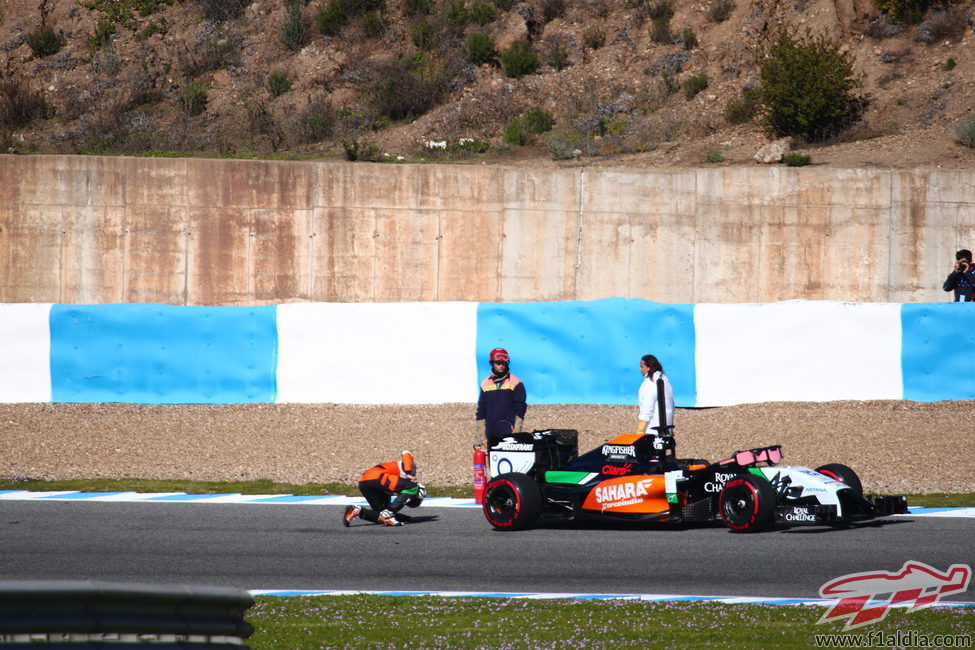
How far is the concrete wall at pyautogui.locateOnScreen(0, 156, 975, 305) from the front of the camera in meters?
22.5

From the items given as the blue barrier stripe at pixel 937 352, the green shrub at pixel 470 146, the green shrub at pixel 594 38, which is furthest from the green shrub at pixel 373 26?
the blue barrier stripe at pixel 937 352

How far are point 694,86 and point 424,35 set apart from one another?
27.5ft

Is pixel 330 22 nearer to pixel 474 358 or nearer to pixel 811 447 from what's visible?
pixel 474 358

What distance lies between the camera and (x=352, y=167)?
74.6ft

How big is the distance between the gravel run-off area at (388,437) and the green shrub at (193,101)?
49.2ft

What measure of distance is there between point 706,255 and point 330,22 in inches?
623

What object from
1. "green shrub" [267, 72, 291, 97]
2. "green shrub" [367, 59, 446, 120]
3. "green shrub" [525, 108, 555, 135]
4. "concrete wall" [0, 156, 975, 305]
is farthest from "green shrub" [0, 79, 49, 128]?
"green shrub" [525, 108, 555, 135]

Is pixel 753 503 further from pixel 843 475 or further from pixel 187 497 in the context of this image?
pixel 187 497

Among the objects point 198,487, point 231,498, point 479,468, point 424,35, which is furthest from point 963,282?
point 424,35

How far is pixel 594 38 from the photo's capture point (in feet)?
104

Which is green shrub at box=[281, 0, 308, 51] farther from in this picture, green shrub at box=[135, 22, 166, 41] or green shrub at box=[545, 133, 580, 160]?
green shrub at box=[545, 133, 580, 160]

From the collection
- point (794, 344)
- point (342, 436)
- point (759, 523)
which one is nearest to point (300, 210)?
point (342, 436)

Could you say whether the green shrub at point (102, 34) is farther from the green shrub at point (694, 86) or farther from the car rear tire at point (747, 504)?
the car rear tire at point (747, 504)

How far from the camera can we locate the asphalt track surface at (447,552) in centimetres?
791
